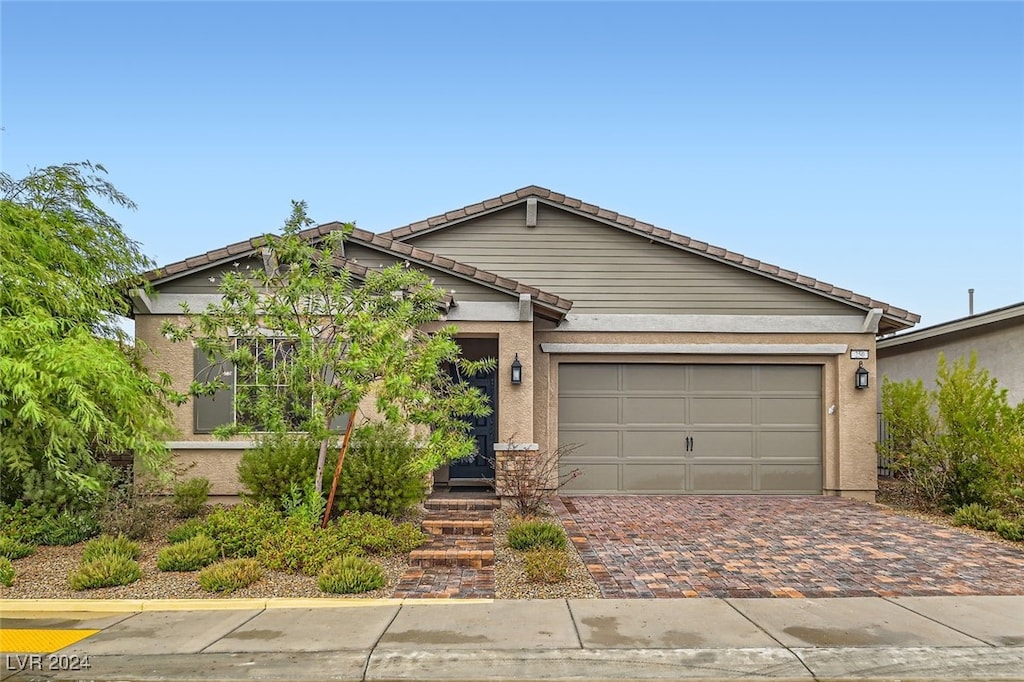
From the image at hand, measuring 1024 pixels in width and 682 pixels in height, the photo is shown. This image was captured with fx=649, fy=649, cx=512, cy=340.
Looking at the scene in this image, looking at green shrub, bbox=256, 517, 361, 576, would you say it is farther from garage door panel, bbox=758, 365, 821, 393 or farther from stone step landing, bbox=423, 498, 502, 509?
garage door panel, bbox=758, 365, 821, 393

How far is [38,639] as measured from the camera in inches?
203

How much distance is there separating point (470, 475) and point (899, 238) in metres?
20.0

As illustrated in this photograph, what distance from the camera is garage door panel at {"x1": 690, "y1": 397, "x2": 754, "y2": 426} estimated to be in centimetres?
1169

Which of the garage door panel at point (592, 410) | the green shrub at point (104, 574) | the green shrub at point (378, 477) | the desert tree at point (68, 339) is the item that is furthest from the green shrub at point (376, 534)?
the garage door panel at point (592, 410)

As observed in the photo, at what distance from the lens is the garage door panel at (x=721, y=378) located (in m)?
11.7

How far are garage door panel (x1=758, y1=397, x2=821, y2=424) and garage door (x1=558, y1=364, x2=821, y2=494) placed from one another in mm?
18

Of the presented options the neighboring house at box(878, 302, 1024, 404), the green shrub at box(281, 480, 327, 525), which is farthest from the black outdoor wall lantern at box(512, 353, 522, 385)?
the neighboring house at box(878, 302, 1024, 404)

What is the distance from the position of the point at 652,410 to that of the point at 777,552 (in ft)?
14.3

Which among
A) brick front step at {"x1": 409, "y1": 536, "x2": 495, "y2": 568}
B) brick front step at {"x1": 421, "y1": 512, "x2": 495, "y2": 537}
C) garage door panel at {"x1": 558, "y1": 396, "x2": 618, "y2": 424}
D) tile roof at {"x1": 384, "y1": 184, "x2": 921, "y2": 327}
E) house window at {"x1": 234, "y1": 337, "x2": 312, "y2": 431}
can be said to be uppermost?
tile roof at {"x1": 384, "y1": 184, "x2": 921, "y2": 327}

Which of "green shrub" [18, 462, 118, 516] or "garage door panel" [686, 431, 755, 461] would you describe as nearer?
"green shrub" [18, 462, 118, 516]

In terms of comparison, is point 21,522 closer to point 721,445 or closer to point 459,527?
point 459,527

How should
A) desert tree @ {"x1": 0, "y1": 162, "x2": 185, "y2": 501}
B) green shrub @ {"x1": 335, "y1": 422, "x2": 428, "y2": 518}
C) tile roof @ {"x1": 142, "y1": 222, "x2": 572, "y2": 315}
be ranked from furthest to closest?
tile roof @ {"x1": 142, "y1": 222, "x2": 572, "y2": 315} → green shrub @ {"x1": 335, "y1": 422, "x2": 428, "y2": 518} → desert tree @ {"x1": 0, "y1": 162, "x2": 185, "y2": 501}

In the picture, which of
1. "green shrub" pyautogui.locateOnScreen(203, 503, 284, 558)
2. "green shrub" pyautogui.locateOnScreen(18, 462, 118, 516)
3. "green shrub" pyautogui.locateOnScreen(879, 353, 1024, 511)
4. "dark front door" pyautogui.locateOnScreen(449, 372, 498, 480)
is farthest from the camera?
"dark front door" pyautogui.locateOnScreen(449, 372, 498, 480)

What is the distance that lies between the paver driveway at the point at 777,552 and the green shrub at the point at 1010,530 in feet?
1.01
